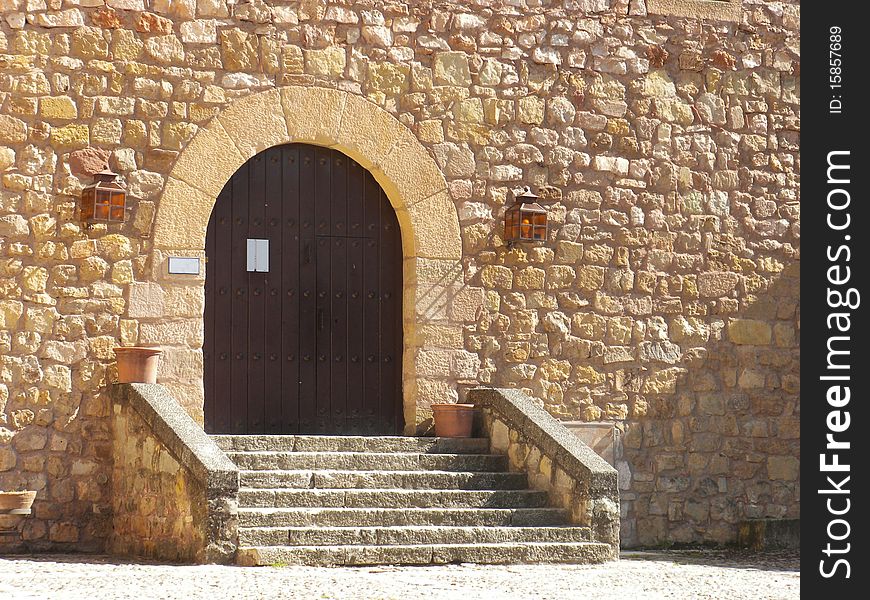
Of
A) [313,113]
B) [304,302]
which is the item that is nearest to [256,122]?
[313,113]

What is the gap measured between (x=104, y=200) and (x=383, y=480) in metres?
2.34

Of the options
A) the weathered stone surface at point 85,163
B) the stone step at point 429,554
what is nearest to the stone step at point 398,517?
the stone step at point 429,554

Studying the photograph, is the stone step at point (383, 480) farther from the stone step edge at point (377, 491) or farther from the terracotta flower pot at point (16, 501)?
the terracotta flower pot at point (16, 501)

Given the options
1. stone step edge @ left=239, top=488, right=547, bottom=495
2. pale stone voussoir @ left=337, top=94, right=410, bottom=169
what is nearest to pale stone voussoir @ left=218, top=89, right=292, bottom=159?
pale stone voussoir @ left=337, top=94, right=410, bottom=169

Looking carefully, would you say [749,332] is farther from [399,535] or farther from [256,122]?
[256,122]

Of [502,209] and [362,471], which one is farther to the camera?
[502,209]

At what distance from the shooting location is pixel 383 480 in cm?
788

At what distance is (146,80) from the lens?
332 inches

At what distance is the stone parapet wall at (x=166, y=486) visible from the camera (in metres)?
6.92

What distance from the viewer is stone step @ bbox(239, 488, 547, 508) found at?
7398 millimetres

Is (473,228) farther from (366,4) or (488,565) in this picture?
(488,565)

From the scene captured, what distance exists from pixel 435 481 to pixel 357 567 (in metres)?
1.04

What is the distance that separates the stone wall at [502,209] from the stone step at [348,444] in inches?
15.1
